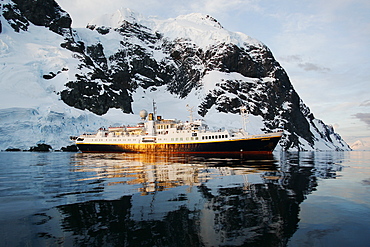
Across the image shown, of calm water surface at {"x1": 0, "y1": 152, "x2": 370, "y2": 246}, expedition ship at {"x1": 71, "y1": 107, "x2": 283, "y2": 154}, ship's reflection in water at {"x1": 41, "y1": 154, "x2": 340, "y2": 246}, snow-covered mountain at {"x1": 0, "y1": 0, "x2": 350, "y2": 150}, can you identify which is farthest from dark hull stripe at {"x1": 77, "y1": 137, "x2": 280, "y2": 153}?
ship's reflection in water at {"x1": 41, "y1": 154, "x2": 340, "y2": 246}

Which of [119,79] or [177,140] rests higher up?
[119,79]

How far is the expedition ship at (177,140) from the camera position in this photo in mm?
55906

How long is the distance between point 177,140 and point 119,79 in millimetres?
113637

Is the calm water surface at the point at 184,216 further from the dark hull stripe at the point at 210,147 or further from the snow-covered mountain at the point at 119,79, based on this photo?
the snow-covered mountain at the point at 119,79

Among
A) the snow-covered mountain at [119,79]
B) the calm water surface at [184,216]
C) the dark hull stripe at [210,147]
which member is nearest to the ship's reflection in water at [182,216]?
the calm water surface at [184,216]

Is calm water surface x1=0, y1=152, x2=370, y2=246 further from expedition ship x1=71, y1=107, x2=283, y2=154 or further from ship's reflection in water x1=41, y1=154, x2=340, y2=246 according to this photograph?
expedition ship x1=71, y1=107, x2=283, y2=154

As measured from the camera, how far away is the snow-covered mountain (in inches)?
3743

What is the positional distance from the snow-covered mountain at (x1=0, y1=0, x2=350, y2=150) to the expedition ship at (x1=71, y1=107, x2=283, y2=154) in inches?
924

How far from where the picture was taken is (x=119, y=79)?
539 ft

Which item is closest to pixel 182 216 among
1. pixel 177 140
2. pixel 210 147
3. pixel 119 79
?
pixel 210 147

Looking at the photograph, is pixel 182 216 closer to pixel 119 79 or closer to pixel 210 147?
pixel 210 147

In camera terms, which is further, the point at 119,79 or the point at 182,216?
the point at 119,79

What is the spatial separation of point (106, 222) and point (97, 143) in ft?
222

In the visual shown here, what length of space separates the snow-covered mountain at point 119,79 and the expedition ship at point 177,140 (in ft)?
77.0
